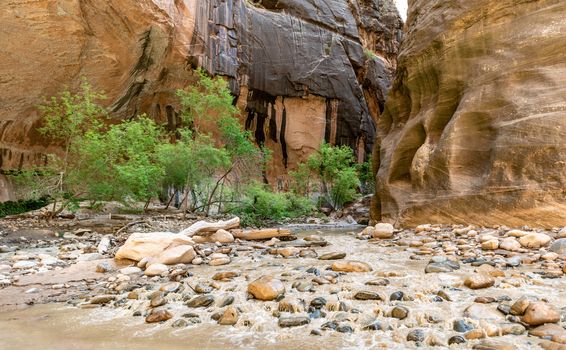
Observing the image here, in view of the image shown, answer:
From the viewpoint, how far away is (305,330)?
284 centimetres

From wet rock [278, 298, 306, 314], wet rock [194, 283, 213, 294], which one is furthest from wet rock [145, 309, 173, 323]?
wet rock [278, 298, 306, 314]

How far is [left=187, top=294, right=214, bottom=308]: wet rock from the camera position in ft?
11.4

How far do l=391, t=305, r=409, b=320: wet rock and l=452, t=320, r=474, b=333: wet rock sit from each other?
38 cm

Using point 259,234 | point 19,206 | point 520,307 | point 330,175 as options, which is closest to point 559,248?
point 520,307

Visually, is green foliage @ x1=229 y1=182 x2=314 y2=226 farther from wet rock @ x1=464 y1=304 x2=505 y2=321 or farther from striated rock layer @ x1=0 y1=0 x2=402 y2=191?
wet rock @ x1=464 y1=304 x2=505 y2=321

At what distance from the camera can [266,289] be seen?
3570mm

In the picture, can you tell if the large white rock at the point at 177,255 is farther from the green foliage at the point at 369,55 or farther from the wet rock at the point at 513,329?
the green foliage at the point at 369,55

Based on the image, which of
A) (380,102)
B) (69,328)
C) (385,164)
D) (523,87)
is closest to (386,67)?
(380,102)

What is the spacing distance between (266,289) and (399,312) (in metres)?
1.33

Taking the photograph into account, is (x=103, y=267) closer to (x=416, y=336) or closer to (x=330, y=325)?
(x=330, y=325)

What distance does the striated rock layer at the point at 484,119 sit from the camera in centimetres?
787

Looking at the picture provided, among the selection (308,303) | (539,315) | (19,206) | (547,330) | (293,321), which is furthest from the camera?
(19,206)

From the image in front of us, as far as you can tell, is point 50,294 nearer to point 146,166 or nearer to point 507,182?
point 146,166

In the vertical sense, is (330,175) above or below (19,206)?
above
